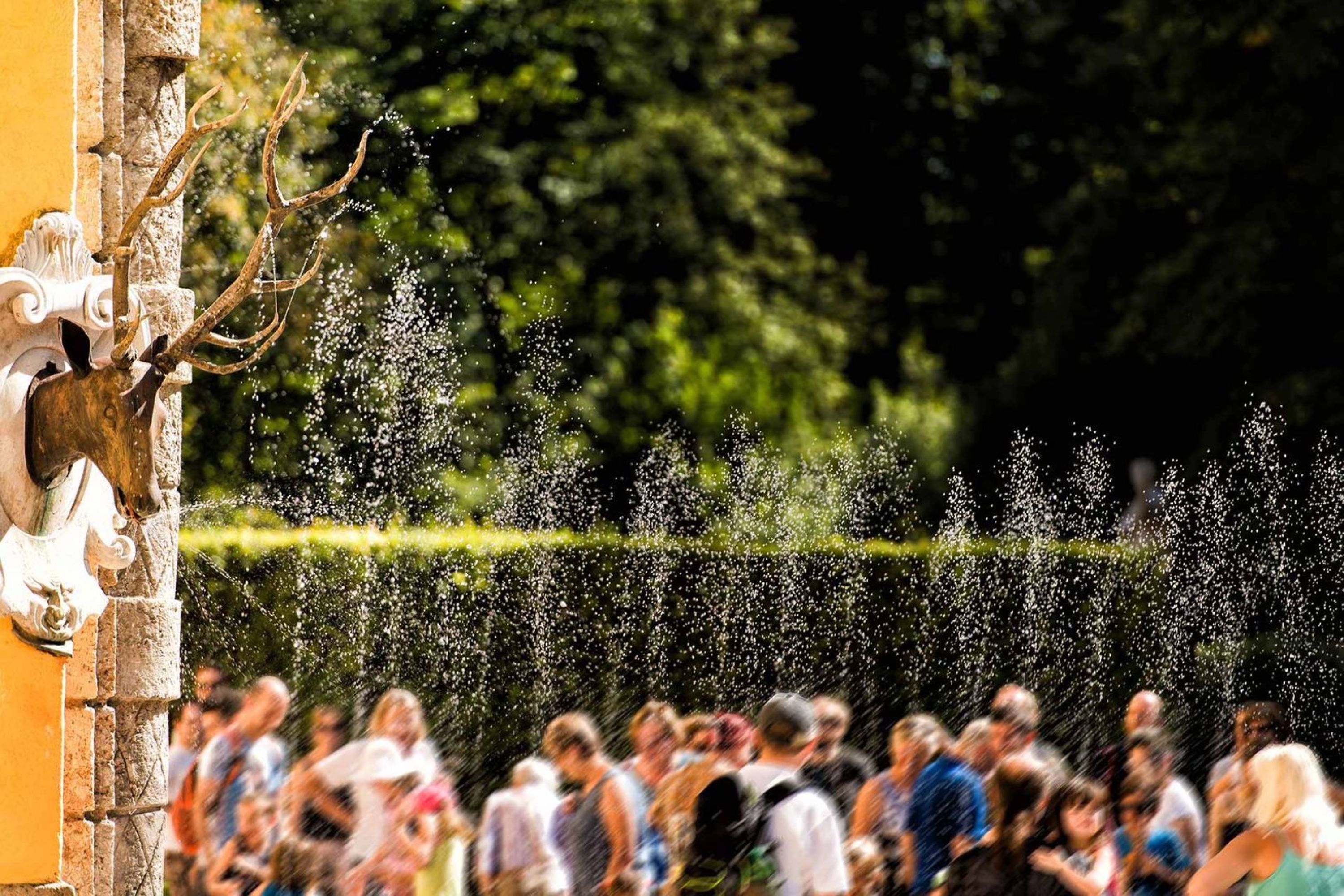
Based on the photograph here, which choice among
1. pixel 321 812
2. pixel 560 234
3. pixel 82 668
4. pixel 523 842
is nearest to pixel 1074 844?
pixel 523 842

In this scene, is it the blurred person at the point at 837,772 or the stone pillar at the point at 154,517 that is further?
the blurred person at the point at 837,772

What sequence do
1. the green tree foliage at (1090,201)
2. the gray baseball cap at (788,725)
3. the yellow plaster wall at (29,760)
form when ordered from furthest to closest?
1. the green tree foliage at (1090,201)
2. the gray baseball cap at (788,725)
3. the yellow plaster wall at (29,760)

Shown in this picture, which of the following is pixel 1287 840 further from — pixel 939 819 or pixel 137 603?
pixel 137 603

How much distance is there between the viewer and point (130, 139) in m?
4.84

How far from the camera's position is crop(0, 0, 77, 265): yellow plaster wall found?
4.22 meters

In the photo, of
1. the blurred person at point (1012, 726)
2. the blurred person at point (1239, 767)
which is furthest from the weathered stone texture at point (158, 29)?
the blurred person at point (1239, 767)

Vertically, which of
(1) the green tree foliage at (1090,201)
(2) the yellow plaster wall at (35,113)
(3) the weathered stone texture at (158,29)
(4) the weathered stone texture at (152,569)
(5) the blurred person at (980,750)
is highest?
(1) the green tree foliage at (1090,201)

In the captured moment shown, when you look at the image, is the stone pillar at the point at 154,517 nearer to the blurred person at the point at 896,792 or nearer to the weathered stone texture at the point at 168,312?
the weathered stone texture at the point at 168,312

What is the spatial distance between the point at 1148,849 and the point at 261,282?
4104mm

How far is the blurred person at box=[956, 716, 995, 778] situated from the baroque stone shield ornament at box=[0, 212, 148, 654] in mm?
3621

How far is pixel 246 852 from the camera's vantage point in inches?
261

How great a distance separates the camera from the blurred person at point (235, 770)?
675 cm

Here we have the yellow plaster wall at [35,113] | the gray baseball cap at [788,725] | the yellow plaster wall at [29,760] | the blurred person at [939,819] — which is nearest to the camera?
the yellow plaster wall at [35,113]

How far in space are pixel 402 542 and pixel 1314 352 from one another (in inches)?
373
